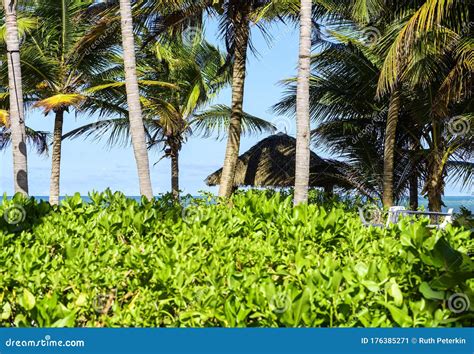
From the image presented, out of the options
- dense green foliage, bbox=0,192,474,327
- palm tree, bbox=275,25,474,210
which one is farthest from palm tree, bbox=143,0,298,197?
dense green foliage, bbox=0,192,474,327

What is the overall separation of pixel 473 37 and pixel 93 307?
44.6 ft

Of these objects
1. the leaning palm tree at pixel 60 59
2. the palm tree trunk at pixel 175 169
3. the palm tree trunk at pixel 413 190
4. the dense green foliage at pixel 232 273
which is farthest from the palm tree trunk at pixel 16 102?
the palm tree trunk at pixel 175 169

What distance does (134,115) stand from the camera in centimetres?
1104

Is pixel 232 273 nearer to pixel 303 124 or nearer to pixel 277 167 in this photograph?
pixel 303 124

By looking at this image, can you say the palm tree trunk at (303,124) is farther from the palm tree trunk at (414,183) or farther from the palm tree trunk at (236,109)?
the palm tree trunk at (414,183)

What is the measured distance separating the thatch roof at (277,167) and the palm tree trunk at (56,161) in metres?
5.82

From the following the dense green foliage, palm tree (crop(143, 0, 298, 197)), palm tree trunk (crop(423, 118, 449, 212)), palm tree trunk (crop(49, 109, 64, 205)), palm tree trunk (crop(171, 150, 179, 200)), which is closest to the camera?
the dense green foliage

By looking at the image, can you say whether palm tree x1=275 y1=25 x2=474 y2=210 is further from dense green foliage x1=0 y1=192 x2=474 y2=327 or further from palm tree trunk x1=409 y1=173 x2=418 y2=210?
dense green foliage x1=0 y1=192 x2=474 y2=327

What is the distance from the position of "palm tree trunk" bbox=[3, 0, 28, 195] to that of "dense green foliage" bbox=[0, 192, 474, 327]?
5.83 m

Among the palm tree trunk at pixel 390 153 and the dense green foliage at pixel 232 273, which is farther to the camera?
the palm tree trunk at pixel 390 153

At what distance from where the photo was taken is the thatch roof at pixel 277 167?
20891 mm

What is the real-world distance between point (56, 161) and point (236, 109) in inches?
307

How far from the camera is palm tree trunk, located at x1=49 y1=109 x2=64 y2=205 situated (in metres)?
22.0

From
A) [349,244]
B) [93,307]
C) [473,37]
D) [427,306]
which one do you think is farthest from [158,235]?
[473,37]
